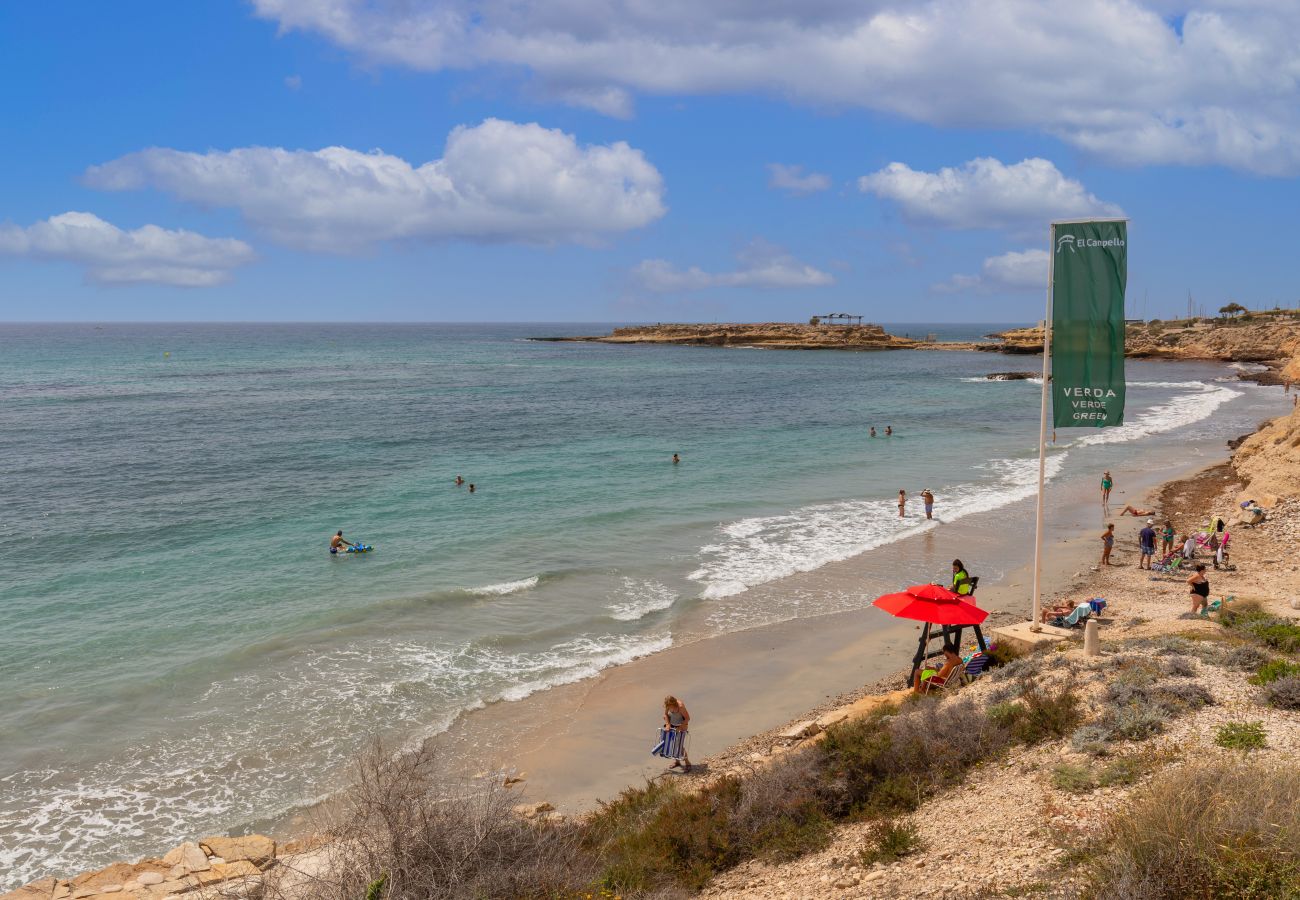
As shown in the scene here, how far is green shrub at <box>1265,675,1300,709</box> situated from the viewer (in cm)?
836

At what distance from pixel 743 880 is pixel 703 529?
1797 centimetres

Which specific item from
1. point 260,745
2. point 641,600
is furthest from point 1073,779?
point 641,600

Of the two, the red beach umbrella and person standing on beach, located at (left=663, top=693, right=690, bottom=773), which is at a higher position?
the red beach umbrella

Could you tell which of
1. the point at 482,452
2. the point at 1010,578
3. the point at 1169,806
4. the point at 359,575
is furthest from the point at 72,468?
the point at 1169,806

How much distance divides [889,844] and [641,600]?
1213cm

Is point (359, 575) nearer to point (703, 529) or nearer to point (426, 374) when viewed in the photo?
point (703, 529)

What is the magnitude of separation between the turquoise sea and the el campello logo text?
9.56 meters

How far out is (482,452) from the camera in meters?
38.0

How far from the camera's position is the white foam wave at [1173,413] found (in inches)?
1742

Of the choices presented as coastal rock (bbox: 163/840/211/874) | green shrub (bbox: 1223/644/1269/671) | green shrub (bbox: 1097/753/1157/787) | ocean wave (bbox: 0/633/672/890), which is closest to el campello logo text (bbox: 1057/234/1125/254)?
green shrub (bbox: 1223/644/1269/671)

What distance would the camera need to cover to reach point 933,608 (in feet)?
39.4

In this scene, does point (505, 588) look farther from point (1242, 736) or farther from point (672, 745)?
point (1242, 736)

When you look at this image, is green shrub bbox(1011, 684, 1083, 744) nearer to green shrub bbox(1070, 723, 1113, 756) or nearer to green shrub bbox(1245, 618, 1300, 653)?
green shrub bbox(1070, 723, 1113, 756)

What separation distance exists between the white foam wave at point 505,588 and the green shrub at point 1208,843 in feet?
48.6
